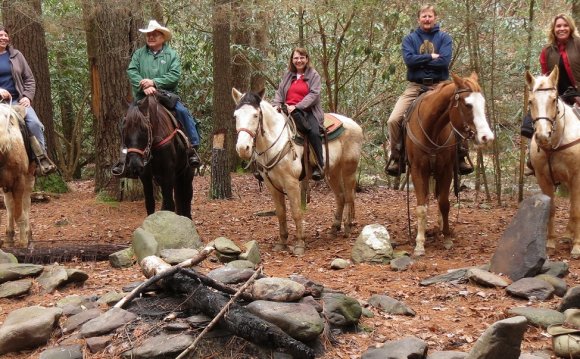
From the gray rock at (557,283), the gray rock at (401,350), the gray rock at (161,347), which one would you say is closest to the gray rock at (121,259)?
the gray rock at (161,347)

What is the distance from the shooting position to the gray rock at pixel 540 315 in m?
5.11

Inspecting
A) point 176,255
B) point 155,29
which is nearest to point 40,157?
point 155,29

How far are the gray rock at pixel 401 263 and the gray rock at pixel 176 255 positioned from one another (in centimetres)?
245

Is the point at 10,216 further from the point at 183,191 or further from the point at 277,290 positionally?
the point at 277,290

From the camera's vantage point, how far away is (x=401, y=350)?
4543 mm

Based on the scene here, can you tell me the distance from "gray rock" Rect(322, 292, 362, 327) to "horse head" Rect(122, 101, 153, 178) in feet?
11.2

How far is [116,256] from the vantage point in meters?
7.23

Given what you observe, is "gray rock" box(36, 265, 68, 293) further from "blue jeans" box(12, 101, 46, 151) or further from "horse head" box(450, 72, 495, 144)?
"horse head" box(450, 72, 495, 144)

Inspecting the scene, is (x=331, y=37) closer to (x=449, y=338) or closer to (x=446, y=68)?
(x=446, y=68)

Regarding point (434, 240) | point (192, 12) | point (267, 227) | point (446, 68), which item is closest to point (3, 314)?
point (267, 227)

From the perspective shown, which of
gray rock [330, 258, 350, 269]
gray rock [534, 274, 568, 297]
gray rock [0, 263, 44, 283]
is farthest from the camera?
gray rock [330, 258, 350, 269]

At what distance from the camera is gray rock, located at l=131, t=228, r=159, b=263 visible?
6965 mm

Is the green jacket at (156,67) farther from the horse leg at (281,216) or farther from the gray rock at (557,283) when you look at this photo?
the gray rock at (557,283)

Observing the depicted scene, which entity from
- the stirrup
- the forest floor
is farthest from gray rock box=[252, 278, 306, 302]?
the stirrup
